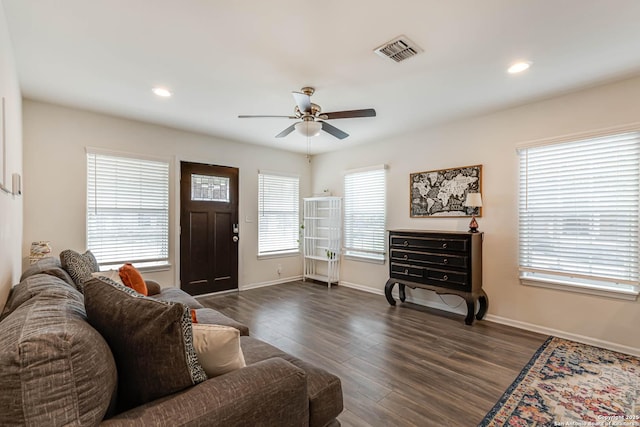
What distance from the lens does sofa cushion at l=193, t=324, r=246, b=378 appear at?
1.18 metres

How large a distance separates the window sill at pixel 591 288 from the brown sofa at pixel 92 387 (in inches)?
122

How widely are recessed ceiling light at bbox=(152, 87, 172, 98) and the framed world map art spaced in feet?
11.3

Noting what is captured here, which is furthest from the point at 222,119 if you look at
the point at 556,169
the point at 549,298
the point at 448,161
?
the point at 549,298

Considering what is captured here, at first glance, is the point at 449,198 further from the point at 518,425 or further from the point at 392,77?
the point at 518,425

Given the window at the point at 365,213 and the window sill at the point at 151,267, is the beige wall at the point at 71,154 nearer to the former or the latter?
the window sill at the point at 151,267

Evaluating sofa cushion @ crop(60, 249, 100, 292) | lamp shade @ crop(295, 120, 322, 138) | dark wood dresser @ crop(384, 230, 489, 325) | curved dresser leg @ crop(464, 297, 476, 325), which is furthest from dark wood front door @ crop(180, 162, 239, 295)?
curved dresser leg @ crop(464, 297, 476, 325)

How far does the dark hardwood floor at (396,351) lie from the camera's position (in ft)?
6.75

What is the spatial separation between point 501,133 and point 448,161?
72 centimetres

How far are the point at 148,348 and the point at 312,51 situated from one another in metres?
2.34

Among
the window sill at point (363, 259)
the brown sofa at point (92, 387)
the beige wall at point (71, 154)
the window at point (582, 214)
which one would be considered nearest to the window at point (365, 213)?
the window sill at point (363, 259)

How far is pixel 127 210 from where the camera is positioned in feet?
13.3

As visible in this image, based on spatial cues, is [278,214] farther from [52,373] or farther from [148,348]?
[52,373]

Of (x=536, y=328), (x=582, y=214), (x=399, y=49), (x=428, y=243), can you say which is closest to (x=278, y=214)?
(x=428, y=243)

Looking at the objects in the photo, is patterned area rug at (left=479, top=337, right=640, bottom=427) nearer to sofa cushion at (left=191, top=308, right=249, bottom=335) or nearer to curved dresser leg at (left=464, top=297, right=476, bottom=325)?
curved dresser leg at (left=464, top=297, right=476, bottom=325)
